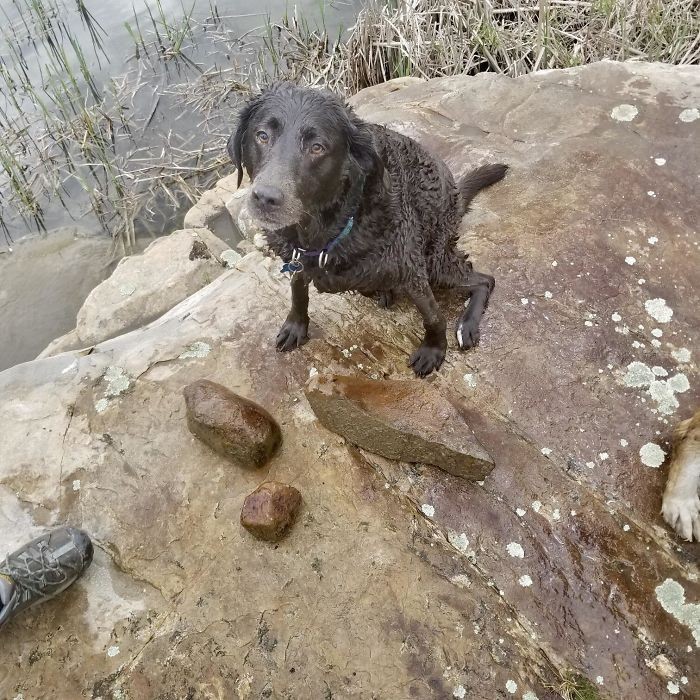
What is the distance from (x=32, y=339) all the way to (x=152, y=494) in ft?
9.89

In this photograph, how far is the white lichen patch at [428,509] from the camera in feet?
8.77

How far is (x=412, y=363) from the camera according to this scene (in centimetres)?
326

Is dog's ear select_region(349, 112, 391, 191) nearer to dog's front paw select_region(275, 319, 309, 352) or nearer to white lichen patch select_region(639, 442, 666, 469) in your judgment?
dog's front paw select_region(275, 319, 309, 352)

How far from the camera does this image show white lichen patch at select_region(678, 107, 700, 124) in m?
4.10

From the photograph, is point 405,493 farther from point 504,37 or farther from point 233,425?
point 504,37

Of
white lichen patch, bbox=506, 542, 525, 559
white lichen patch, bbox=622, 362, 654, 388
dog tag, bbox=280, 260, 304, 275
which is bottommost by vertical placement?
white lichen patch, bbox=506, 542, 525, 559

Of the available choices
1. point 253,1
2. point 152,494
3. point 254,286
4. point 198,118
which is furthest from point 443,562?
point 253,1

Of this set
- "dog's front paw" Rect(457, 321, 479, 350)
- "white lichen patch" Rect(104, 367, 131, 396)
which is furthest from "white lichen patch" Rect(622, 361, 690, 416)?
"white lichen patch" Rect(104, 367, 131, 396)

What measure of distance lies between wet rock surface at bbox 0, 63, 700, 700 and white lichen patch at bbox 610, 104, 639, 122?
13.4 inches

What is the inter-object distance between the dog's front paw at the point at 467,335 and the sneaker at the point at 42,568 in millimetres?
2120

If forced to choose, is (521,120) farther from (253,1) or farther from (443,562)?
(253,1)

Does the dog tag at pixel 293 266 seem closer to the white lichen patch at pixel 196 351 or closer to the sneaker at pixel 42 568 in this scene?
the white lichen patch at pixel 196 351

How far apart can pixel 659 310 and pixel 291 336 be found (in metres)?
2.06

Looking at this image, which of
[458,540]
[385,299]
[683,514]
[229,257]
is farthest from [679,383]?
[229,257]
